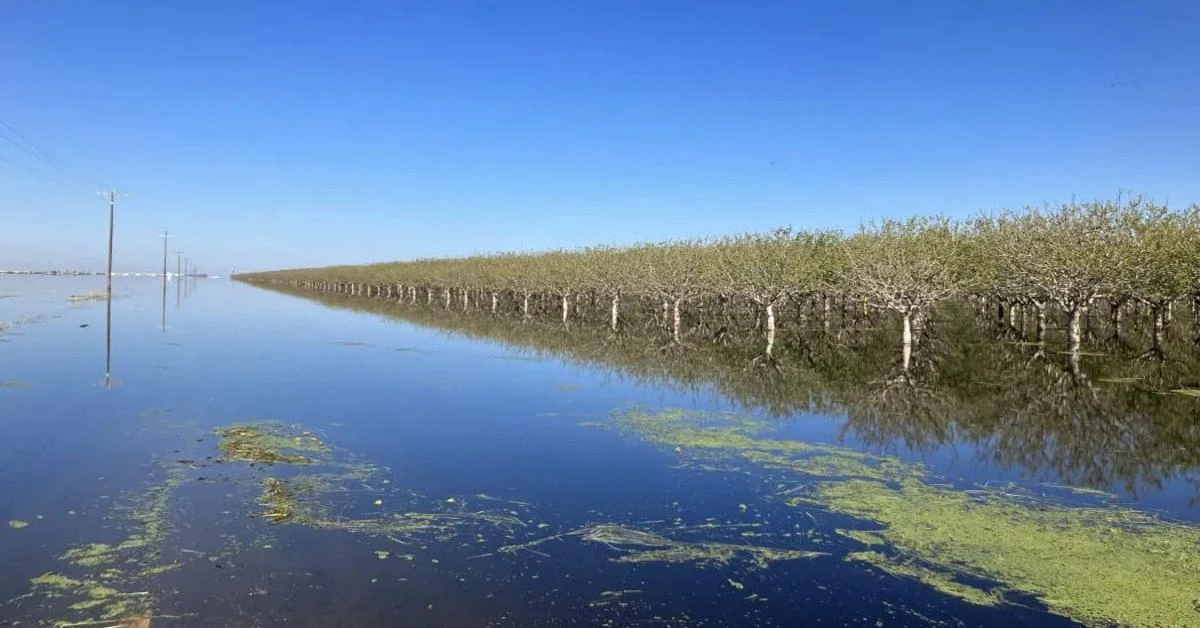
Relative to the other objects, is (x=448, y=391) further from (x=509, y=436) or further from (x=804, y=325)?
(x=804, y=325)

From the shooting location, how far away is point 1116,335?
4166 centimetres

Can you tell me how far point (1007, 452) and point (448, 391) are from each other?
15793mm

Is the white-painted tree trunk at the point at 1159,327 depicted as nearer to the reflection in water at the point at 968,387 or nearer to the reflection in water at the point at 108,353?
the reflection in water at the point at 968,387

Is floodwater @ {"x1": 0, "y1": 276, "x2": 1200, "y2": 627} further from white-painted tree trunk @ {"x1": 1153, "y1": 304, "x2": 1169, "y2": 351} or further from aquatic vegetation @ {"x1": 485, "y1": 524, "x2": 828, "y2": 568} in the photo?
white-painted tree trunk @ {"x1": 1153, "y1": 304, "x2": 1169, "y2": 351}

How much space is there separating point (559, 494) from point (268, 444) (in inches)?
270

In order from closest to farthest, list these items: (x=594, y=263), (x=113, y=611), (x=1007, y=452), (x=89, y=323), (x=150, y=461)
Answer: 1. (x=113, y=611)
2. (x=150, y=461)
3. (x=1007, y=452)
4. (x=89, y=323)
5. (x=594, y=263)

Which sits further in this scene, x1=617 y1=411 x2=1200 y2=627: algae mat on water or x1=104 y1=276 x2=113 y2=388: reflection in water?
x1=104 y1=276 x2=113 y2=388: reflection in water

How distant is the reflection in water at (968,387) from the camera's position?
15.6m

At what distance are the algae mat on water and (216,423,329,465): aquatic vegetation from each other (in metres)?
8.99

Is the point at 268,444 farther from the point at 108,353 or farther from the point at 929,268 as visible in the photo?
the point at 929,268

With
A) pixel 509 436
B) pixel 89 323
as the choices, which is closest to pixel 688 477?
pixel 509 436

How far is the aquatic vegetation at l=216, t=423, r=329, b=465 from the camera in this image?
13.7 metres

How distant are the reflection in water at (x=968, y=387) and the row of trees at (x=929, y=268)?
2574mm

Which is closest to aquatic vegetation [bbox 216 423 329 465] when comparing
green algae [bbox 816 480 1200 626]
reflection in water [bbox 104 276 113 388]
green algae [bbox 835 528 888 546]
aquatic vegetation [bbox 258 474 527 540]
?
aquatic vegetation [bbox 258 474 527 540]
